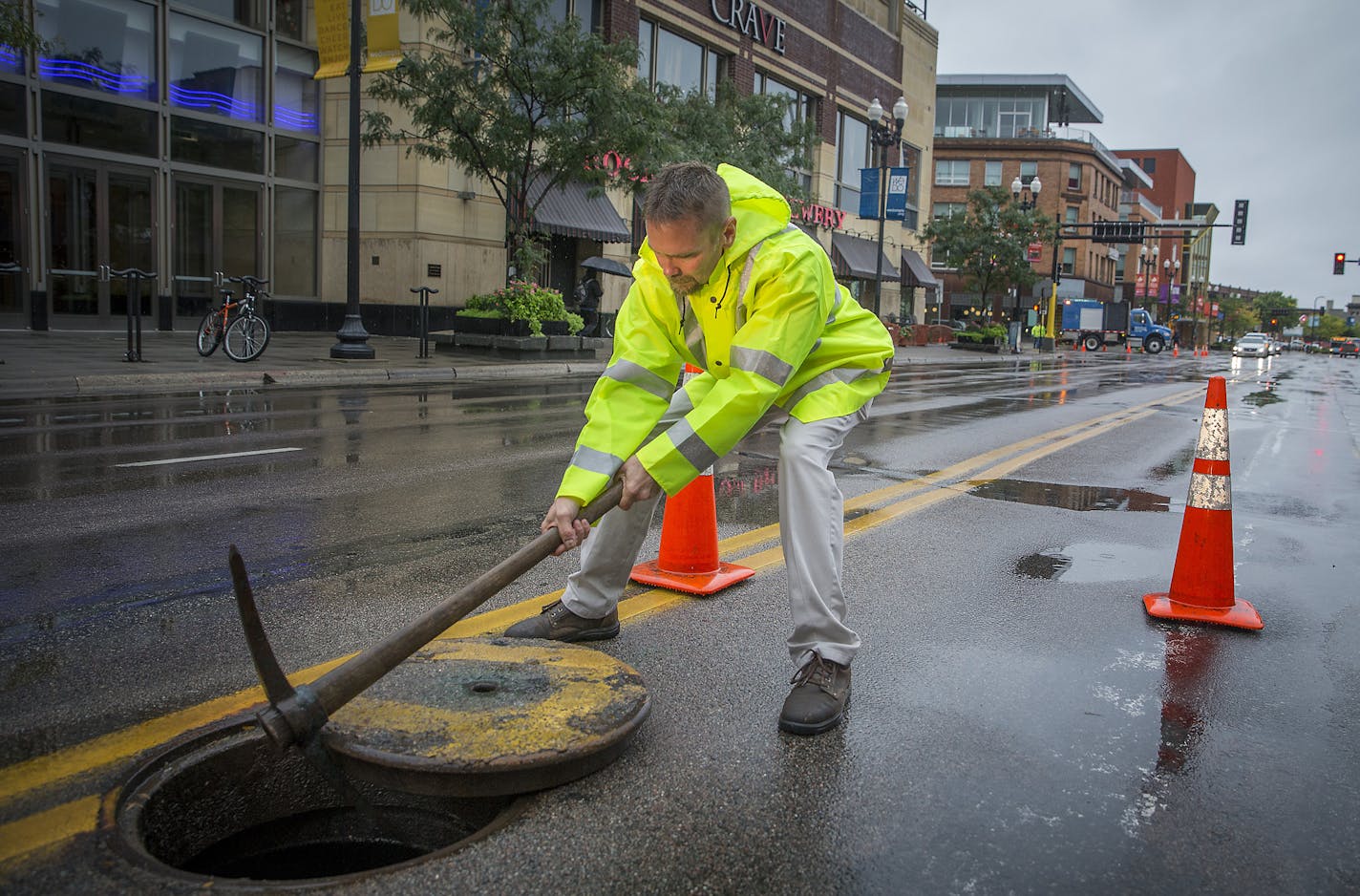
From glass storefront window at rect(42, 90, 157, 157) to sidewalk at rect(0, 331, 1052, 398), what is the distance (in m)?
3.56

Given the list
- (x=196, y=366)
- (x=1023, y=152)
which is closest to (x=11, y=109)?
(x=196, y=366)

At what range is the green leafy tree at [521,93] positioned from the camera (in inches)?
714

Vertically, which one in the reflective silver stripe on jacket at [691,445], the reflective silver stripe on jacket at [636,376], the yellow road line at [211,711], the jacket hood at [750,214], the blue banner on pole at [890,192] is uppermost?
the blue banner on pole at [890,192]

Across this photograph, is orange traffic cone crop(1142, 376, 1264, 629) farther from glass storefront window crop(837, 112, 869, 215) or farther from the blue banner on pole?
glass storefront window crop(837, 112, 869, 215)

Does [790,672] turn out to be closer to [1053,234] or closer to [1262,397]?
[1262,397]

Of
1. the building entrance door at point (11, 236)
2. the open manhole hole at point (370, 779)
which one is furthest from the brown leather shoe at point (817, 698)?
the building entrance door at point (11, 236)

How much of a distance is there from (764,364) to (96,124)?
21047 mm

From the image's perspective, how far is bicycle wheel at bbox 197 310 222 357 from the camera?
1520cm

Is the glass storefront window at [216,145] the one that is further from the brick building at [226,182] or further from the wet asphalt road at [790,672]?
the wet asphalt road at [790,672]

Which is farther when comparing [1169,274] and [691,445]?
[1169,274]

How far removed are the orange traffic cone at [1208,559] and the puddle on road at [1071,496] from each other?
7.57ft

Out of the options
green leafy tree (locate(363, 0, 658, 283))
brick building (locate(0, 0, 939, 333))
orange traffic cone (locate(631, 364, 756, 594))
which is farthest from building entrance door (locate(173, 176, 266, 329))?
orange traffic cone (locate(631, 364, 756, 594))

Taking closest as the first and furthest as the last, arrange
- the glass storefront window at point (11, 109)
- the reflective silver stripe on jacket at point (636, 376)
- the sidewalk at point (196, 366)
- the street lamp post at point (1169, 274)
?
the reflective silver stripe on jacket at point (636, 376) → the sidewalk at point (196, 366) → the glass storefront window at point (11, 109) → the street lamp post at point (1169, 274)

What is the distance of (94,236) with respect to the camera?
65.7ft
